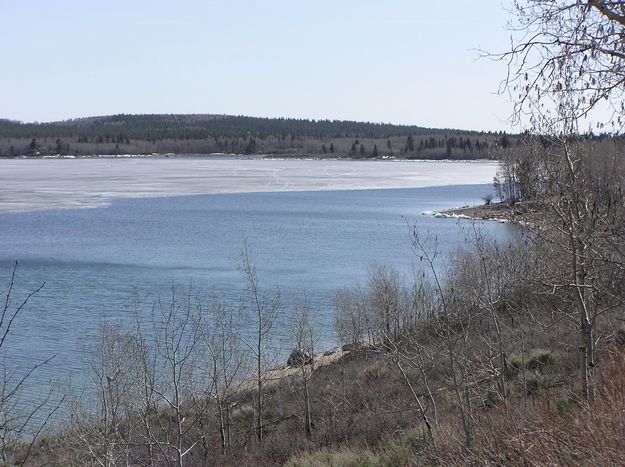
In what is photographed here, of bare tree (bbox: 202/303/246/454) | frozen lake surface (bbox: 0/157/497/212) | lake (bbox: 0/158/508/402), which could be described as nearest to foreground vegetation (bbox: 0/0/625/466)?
bare tree (bbox: 202/303/246/454)

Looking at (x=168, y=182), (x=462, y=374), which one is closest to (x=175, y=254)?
(x=462, y=374)

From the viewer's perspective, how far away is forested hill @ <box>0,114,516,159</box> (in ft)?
399

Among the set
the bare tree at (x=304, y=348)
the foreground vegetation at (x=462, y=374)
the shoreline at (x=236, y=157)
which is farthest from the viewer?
the shoreline at (x=236, y=157)

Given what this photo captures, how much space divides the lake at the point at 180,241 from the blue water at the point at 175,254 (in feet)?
0.14

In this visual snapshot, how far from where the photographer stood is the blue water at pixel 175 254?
18.5 meters

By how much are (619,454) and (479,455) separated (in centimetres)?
117

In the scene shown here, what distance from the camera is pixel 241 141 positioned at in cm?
13562

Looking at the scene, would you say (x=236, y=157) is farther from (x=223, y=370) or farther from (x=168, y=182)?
(x=223, y=370)

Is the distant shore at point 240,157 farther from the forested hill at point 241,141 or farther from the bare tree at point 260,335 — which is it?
the bare tree at point 260,335

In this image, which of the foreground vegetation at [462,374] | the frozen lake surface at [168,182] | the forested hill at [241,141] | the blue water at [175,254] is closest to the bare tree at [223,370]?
the foreground vegetation at [462,374]

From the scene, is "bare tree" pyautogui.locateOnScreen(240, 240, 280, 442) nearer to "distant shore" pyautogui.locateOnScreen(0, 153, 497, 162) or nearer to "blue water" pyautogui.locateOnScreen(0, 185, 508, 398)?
"blue water" pyautogui.locateOnScreen(0, 185, 508, 398)

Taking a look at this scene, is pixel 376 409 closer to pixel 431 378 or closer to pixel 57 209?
pixel 431 378

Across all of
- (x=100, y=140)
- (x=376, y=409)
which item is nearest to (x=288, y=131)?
(x=100, y=140)

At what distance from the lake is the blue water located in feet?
0.14
